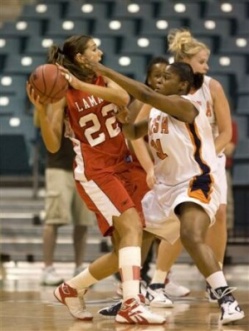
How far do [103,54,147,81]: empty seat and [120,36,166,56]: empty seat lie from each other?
0.51 ft

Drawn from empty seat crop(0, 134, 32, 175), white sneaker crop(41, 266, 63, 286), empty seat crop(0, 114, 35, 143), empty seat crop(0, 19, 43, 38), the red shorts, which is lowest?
white sneaker crop(41, 266, 63, 286)

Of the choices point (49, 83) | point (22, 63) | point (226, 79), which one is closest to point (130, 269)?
point (49, 83)

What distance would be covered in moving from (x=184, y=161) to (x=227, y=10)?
800 centimetres

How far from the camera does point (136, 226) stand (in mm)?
5309

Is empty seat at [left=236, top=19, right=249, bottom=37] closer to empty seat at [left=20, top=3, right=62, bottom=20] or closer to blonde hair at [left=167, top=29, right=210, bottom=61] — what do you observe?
empty seat at [left=20, top=3, right=62, bottom=20]

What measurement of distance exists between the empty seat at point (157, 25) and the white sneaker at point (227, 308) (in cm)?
785

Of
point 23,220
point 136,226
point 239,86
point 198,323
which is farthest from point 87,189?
point 239,86

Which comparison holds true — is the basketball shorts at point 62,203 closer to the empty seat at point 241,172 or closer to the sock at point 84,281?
the sock at point 84,281

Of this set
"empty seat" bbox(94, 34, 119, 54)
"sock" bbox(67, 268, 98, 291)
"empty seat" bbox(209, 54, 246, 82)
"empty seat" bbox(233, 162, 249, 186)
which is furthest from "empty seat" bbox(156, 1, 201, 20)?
"sock" bbox(67, 268, 98, 291)

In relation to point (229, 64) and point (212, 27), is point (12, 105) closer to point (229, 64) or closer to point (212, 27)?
point (229, 64)

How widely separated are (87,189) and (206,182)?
0.59 m

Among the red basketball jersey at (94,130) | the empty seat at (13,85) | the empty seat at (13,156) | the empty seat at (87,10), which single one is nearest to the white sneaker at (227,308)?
the red basketball jersey at (94,130)

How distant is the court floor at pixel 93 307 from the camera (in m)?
5.11

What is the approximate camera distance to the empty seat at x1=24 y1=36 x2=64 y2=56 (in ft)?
41.5
